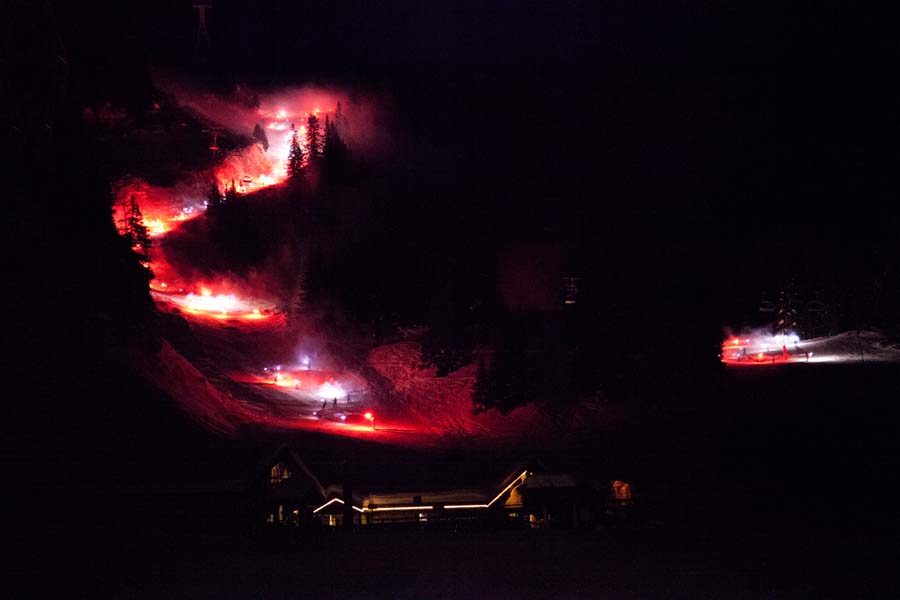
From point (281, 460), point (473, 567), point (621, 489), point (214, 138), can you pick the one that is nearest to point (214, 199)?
point (214, 138)

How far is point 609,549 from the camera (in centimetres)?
478

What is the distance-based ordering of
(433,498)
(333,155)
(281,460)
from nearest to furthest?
(433,498) → (281,460) → (333,155)

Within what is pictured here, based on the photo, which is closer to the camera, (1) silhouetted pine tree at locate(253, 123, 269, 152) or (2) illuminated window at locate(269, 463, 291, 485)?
(2) illuminated window at locate(269, 463, 291, 485)

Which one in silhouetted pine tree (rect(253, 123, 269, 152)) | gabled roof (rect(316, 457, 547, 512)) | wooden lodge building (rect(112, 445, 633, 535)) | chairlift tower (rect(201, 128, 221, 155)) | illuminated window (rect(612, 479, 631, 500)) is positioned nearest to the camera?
wooden lodge building (rect(112, 445, 633, 535))

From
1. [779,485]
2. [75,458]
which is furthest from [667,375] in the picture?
[75,458]

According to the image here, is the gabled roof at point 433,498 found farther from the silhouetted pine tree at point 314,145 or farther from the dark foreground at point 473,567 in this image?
the silhouetted pine tree at point 314,145

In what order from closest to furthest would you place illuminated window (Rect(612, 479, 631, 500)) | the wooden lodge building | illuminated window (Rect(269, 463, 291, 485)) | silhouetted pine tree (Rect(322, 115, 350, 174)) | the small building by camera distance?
the wooden lodge building
the small building
illuminated window (Rect(612, 479, 631, 500))
illuminated window (Rect(269, 463, 291, 485))
silhouetted pine tree (Rect(322, 115, 350, 174))

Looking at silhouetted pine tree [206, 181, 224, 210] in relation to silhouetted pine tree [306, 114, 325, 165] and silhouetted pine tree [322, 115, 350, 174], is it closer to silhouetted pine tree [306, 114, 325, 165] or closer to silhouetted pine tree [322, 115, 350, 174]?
silhouetted pine tree [306, 114, 325, 165]

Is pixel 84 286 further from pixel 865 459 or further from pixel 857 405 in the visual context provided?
pixel 857 405

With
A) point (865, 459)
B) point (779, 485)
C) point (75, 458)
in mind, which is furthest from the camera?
point (865, 459)

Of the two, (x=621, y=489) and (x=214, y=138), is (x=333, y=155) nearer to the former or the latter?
(x=214, y=138)

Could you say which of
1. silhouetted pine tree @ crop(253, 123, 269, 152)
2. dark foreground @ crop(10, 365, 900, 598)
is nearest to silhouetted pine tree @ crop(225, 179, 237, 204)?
silhouetted pine tree @ crop(253, 123, 269, 152)

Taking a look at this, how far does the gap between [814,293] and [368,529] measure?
28.4 meters

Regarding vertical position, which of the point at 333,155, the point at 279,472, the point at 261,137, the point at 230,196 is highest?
the point at 261,137
